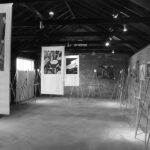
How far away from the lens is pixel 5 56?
10.9 feet

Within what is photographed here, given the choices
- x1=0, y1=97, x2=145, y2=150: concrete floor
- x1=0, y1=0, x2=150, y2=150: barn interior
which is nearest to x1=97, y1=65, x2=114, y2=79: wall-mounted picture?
x1=0, y1=0, x2=150, y2=150: barn interior

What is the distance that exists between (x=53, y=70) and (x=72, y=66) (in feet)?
12.1

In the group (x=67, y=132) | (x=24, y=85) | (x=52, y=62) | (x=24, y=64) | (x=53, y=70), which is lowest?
(x=67, y=132)

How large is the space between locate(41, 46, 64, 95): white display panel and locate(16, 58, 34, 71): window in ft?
13.9

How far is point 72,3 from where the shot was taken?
27.9 ft

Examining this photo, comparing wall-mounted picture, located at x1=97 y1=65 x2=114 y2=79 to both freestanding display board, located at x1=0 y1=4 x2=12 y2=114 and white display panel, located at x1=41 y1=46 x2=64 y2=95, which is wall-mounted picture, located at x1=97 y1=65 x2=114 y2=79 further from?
freestanding display board, located at x1=0 y1=4 x2=12 y2=114

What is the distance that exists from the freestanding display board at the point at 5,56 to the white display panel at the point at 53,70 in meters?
4.39

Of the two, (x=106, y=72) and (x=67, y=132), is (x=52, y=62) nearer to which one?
(x=67, y=132)

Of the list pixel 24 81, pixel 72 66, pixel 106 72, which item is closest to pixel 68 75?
pixel 72 66

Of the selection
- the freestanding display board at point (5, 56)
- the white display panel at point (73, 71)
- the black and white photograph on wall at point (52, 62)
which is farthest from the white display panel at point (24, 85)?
the freestanding display board at point (5, 56)

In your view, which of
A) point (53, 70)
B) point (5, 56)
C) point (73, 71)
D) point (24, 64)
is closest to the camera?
point (5, 56)

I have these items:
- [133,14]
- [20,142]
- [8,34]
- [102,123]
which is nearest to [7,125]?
[20,142]

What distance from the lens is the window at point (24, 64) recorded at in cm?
1189

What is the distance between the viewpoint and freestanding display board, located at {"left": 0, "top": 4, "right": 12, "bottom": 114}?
3.30m
